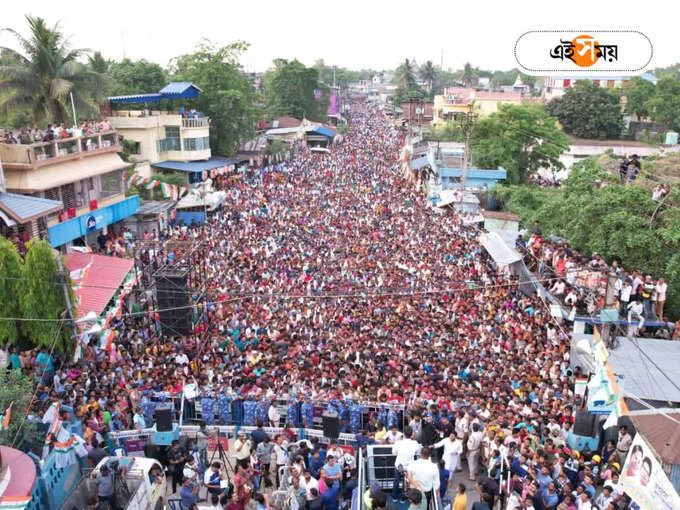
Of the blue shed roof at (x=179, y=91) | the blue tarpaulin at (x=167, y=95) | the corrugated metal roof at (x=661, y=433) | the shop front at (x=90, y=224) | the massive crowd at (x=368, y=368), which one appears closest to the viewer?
the corrugated metal roof at (x=661, y=433)

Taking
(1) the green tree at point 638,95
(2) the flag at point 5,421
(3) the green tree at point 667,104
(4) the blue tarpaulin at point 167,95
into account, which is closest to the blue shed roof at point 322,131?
(4) the blue tarpaulin at point 167,95

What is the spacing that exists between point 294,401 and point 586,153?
1768 inches

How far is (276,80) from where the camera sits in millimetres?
65312

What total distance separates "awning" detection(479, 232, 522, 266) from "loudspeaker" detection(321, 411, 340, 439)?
9.42 meters

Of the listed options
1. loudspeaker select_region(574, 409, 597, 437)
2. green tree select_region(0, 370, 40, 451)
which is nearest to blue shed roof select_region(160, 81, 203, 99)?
green tree select_region(0, 370, 40, 451)

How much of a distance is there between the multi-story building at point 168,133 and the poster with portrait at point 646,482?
30380 millimetres

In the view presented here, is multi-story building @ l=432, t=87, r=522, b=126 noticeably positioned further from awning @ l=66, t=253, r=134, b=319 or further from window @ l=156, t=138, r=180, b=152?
awning @ l=66, t=253, r=134, b=319

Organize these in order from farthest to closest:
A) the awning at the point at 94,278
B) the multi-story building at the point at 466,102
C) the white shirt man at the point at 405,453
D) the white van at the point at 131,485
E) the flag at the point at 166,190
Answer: the multi-story building at the point at 466,102, the flag at the point at 166,190, the awning at the point at 94,278, the white van at the point at 131,485, the white shirt man at the point at 405,453

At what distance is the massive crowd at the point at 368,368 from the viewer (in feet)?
27.5

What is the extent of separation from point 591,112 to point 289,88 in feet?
106

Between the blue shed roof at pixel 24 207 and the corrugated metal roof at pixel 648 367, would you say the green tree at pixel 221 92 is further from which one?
the corrugated metal roof at pixel 648 367

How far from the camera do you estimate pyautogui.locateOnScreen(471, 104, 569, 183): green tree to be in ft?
112

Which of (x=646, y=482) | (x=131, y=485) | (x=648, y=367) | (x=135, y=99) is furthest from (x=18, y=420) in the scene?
(x=135, y=99)

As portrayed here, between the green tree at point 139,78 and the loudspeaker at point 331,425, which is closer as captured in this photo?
the loudspeaker at point 331,425
